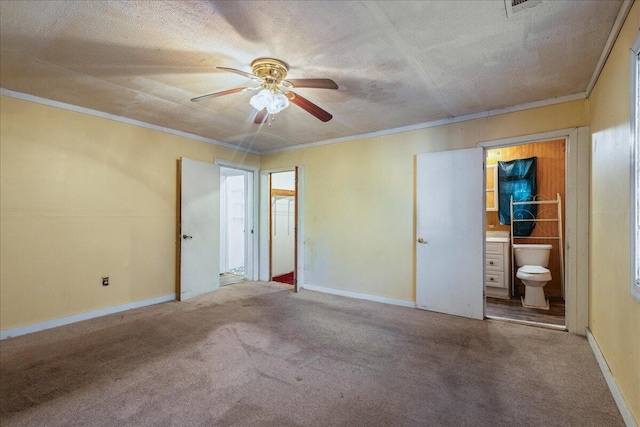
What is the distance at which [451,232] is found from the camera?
3508mm

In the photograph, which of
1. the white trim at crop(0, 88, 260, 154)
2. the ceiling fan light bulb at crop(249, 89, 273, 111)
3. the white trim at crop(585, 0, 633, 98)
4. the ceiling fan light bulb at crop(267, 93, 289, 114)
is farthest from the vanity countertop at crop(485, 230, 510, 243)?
the white trim at crop(0, 88, 260, 154)

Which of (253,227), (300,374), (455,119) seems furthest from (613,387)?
(253,227)

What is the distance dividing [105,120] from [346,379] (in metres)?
3.79

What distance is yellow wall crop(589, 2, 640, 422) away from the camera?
165cm

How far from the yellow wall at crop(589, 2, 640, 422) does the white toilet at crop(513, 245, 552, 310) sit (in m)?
1.20

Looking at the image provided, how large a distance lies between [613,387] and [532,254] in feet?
8.66

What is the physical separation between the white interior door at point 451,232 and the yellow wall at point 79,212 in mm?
3403

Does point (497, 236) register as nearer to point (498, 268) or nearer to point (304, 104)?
point (498, 268)

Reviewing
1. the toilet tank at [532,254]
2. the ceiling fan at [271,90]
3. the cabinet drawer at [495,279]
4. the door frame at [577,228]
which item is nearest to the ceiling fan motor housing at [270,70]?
the ceiling fan at [271,90]

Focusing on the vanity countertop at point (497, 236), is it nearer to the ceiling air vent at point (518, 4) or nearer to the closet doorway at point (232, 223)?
the ceiling air vent at point (518, 4)

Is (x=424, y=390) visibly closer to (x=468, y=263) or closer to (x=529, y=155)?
(x=468, y=263)

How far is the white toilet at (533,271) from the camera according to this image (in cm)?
379

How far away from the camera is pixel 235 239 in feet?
20.4

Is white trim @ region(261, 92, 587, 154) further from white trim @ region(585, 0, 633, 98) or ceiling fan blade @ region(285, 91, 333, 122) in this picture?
ceiling fan blade @ region(285, 91, 333, 122)
